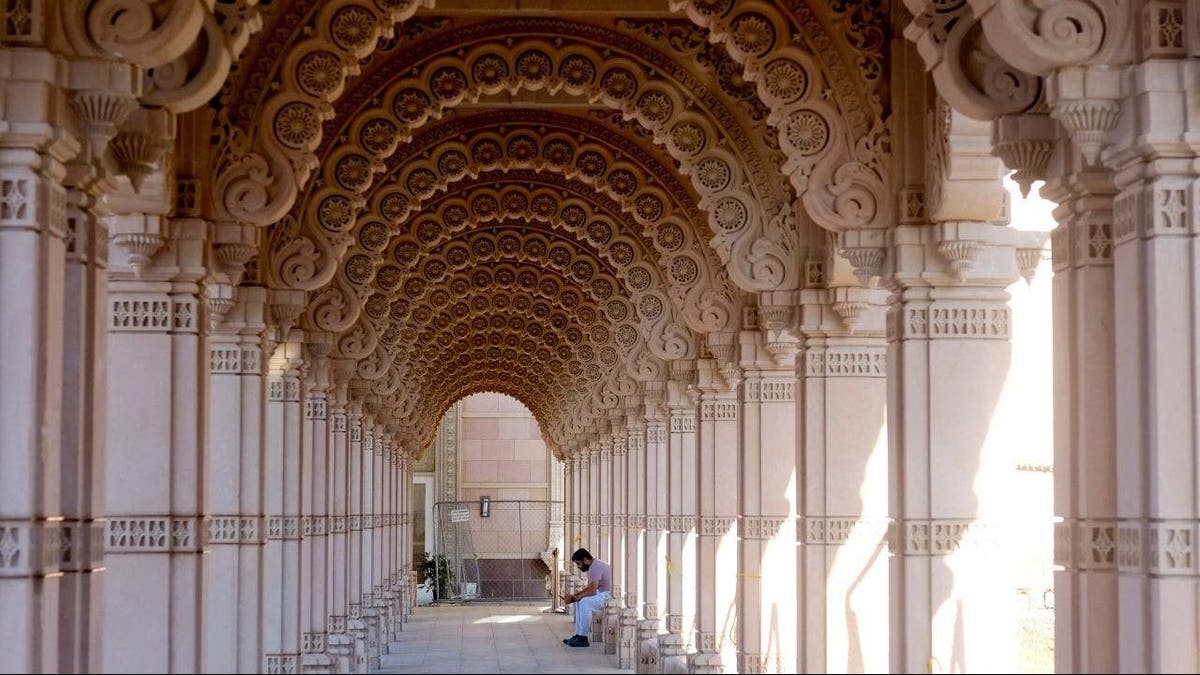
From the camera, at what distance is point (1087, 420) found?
23.0ft

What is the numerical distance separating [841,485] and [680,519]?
9.16 m

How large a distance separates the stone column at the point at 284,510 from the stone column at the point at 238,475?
194cm

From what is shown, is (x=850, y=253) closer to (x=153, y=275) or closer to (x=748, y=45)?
(x=748, y=45)

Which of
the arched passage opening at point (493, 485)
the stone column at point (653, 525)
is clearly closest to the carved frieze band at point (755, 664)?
the stone column at point (653, 525)

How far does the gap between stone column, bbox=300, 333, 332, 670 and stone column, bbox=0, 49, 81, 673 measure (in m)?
9.36

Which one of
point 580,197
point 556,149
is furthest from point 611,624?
point 556,149

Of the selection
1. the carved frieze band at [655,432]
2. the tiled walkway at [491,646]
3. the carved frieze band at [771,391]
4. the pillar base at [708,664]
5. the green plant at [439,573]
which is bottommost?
the green plant at [439,573]

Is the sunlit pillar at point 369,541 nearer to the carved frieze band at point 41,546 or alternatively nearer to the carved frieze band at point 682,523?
the carved frieze band at point 682,523

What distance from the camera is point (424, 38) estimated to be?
13.5 m

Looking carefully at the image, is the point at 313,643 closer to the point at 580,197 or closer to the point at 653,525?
the point at 580,197

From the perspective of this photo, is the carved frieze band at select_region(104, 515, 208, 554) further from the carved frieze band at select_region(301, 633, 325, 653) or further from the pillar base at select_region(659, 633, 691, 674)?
the pillar base at select_region(659, 633, 691, 674)

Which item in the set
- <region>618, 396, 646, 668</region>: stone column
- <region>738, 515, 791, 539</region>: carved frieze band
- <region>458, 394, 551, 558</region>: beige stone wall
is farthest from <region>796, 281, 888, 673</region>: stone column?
<region>458, 394, 551, 558</region>: beige stone wall

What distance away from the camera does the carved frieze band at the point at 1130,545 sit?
6.21 metres

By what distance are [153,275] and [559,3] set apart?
4.51 meters
